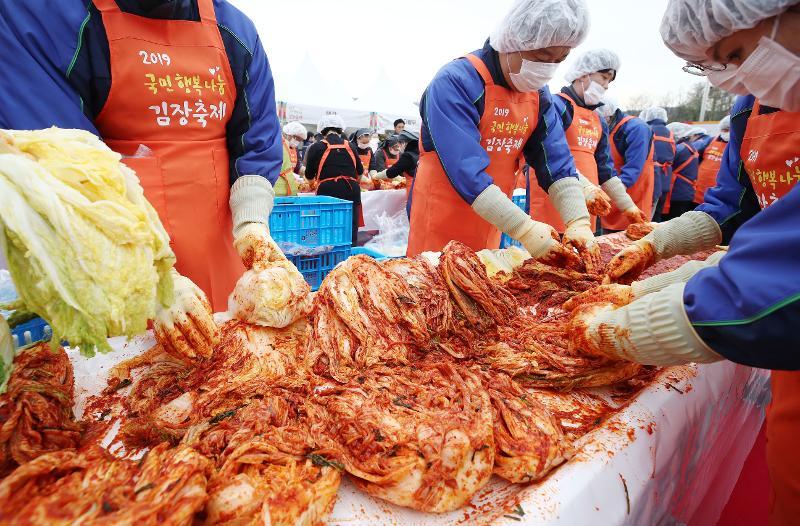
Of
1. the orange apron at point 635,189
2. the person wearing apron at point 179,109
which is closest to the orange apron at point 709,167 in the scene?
the orange apron at point 635,189

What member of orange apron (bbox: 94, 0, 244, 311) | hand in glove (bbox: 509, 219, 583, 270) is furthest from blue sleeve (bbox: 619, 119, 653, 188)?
orange apron (bbox: 94, 0, 244, 311)

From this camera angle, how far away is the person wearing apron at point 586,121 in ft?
17.4

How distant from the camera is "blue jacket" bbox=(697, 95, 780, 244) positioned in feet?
8.31

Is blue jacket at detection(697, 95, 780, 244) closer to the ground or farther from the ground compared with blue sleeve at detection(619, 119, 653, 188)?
farther from the ground

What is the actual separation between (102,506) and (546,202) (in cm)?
535

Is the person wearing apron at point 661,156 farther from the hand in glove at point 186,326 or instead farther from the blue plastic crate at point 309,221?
the hand in glove at point 186,326

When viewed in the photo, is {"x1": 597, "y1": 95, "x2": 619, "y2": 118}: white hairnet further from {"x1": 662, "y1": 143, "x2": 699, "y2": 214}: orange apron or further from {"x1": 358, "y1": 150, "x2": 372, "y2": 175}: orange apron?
{"x1": 358, "y1": 150, "x2": 372, "y2": 175}: orange apron

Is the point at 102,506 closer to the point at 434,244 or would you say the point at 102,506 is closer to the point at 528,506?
the point at 528,506

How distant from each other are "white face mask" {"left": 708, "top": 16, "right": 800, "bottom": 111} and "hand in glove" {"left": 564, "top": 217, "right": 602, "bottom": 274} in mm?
1359

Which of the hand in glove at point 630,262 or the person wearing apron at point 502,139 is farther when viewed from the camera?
the person wearing apron at point 502,139

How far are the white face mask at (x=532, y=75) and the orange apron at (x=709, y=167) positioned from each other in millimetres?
7916

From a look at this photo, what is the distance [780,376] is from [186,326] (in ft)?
8.05

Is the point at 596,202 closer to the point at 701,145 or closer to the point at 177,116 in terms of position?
the point at 177,116

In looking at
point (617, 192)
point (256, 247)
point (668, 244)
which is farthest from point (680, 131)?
point (256, 247)
